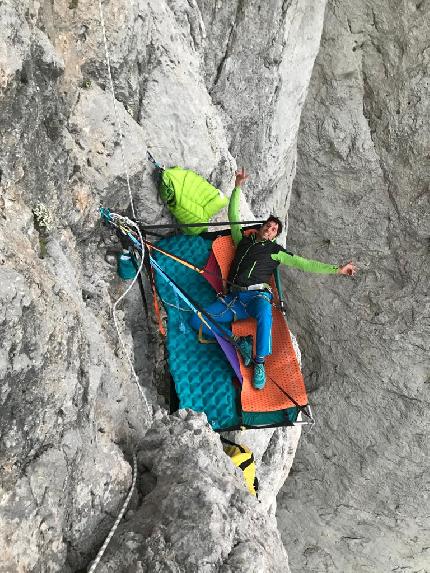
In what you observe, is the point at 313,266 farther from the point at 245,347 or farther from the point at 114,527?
the point at 114,527

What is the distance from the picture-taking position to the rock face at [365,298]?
28.4ft

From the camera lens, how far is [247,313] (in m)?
5.62

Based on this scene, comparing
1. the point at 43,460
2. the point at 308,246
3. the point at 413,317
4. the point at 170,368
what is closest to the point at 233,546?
the point at 43,460

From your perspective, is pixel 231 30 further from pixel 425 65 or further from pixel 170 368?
pixel 170 368

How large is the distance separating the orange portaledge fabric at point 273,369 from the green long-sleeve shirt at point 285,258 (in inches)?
6.2

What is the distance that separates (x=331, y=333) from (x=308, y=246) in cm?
191

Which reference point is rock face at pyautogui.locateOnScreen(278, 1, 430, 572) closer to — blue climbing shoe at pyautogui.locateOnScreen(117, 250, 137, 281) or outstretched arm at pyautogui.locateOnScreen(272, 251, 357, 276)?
outstretched arm at pyautogui.locateOnScreen(272, 251, 357, 276)

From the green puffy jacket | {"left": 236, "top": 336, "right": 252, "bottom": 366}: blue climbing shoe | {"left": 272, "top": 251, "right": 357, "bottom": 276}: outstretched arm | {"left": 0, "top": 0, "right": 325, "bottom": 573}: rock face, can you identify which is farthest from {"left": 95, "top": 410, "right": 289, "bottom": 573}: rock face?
the green puffy jacket

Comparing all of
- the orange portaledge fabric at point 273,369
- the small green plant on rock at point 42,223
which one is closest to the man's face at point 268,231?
the orange portaledge fabric at point 273,369

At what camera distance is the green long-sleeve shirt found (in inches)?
208

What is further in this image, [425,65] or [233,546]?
[425,65]

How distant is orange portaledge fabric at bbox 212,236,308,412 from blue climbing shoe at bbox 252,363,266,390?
0.06 meters

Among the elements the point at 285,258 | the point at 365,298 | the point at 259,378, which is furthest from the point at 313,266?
the point at 365,298

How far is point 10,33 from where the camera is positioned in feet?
10.3
